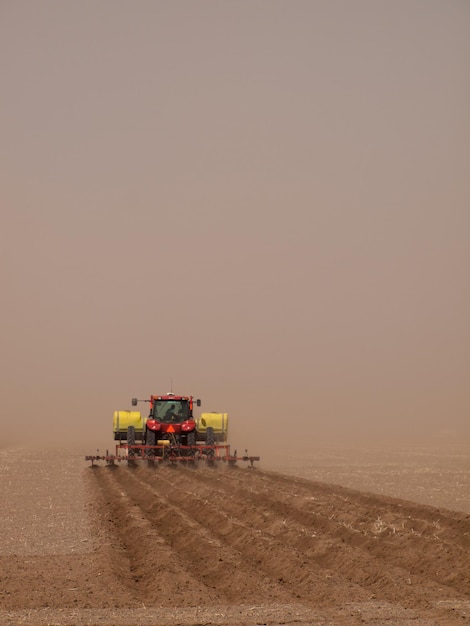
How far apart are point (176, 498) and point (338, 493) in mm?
4138

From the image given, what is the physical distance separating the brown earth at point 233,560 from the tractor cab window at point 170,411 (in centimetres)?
1324

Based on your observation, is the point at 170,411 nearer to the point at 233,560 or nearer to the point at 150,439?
Result: the point at 150,439

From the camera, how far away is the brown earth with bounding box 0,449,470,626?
427 inches

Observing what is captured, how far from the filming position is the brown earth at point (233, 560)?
35.6 feet

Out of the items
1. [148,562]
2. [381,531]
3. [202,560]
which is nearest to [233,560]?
[202,560]

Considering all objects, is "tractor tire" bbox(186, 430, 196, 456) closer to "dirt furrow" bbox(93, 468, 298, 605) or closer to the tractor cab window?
the tractor cab window

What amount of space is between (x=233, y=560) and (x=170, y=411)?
2364 centimetres

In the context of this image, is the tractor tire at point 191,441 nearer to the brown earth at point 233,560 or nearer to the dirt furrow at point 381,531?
the dirt furrow at point 381,531

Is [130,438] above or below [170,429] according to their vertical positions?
below

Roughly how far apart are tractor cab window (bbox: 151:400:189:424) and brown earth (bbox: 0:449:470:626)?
13240mm

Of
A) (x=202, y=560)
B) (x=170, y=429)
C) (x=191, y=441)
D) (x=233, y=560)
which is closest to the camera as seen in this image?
(x=233, y=560)

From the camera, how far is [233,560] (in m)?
13.6

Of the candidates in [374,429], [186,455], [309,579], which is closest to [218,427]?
[186,455]

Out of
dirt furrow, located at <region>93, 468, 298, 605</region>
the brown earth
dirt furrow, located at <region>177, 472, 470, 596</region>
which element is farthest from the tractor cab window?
dirt furrow, located at <region>93, 468, 298, 605</region>
